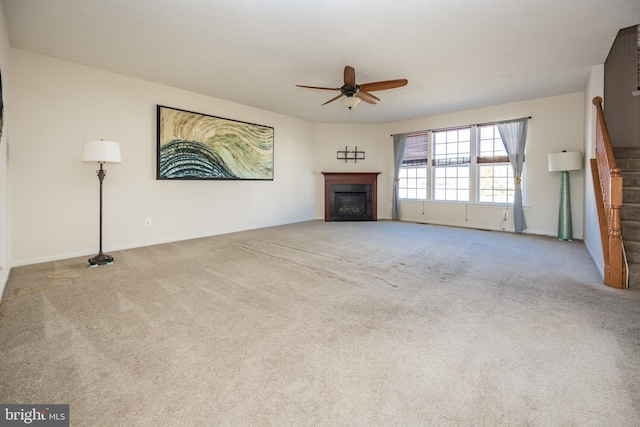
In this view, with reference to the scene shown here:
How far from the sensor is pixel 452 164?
23.8 feet

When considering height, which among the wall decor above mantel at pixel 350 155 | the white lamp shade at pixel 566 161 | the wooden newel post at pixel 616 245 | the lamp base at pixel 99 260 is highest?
the wall decor above mantel at pixel 350 155

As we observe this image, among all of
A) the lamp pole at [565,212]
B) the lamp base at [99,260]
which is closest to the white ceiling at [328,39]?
the lamp pole at [565,212]

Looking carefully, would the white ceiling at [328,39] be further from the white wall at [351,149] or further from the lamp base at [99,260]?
the white wall at [351,149]

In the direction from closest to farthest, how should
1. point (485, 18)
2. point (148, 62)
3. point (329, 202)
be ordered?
point (485, 18)
point (148, 62)
point (329, 202)

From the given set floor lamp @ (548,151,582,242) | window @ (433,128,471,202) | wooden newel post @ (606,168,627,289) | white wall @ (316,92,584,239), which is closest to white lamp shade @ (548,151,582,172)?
floor lamp @ (548,151,582,242)

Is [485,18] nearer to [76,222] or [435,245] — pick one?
[435,245]

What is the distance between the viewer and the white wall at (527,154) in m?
5.63

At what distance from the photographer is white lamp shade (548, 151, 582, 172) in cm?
521

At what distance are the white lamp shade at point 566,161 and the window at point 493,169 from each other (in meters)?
1.05

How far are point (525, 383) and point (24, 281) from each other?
14.9 ft

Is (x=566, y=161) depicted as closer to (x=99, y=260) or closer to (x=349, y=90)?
(x=349, y=90)

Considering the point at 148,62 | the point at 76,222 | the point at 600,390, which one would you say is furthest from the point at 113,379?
the point at 148,62

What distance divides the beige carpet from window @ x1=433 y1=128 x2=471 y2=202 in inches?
148

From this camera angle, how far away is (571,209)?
561 centimetres
